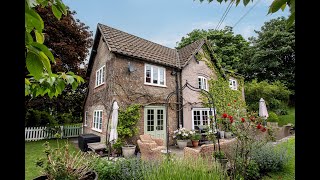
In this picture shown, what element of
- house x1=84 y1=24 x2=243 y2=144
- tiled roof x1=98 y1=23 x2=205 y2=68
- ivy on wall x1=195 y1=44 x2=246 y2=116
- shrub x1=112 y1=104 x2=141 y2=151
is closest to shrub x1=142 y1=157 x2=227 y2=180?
house x1=84 y1=24 x2=243 y2=144

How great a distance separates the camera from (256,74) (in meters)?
27.7

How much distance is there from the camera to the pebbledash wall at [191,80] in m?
14.3

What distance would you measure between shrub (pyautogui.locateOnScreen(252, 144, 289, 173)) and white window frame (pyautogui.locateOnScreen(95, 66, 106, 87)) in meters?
9.82

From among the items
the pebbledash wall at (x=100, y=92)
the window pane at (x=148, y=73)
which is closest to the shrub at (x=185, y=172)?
the pebbledash wall at (x=100, y=92)

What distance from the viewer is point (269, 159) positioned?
707 centimetres

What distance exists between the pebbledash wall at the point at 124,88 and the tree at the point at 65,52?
346 centimetres

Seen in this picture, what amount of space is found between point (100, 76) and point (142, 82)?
10.9 feet

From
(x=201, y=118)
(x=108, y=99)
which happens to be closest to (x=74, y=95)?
(x=108, y=99)

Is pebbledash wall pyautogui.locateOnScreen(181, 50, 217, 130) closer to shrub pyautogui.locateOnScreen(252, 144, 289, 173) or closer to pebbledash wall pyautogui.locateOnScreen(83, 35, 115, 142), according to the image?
pebbledash wall pyautogui.locateOnScreen(83, 35, 115, 142)

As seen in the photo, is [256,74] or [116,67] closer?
[116,67]

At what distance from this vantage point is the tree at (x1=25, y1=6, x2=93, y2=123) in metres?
15.0
